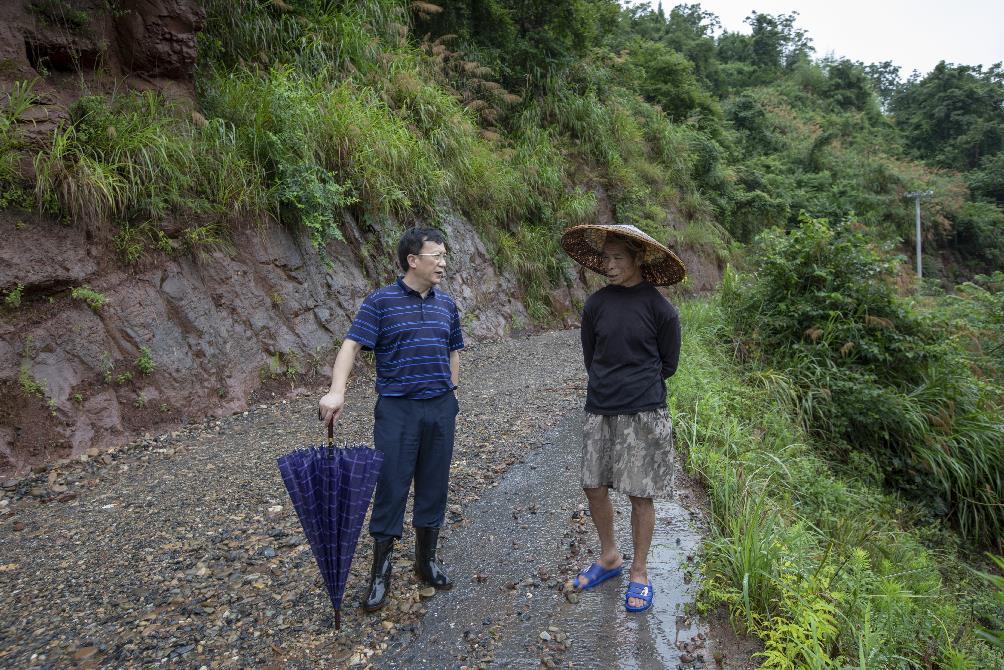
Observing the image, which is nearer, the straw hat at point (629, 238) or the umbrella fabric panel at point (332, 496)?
the umbrella fabric panel at point (332, 496)

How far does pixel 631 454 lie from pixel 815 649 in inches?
37.6

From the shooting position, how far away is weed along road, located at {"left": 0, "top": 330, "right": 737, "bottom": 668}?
8.03ft

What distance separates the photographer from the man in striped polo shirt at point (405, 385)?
2.65 meters

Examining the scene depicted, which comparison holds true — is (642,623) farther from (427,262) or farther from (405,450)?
(427,262)

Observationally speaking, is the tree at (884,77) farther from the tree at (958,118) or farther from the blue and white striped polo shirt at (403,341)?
the blue and white striped polo shirt at (403,341)

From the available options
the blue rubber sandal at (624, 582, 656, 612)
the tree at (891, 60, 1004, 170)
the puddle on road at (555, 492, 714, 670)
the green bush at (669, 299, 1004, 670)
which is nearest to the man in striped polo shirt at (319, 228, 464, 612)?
the puddle on road at (555, 492, 714, 670)

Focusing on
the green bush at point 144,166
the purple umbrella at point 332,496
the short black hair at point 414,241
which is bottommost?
the purple umbrella at point 332,496

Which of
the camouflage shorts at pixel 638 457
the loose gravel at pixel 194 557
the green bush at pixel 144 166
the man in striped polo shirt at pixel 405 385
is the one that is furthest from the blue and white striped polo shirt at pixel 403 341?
the green bush at pixel 144 166

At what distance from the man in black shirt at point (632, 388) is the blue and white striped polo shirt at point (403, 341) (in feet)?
2.35

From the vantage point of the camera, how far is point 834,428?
629 cm

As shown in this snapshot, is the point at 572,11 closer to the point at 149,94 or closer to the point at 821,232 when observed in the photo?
the point at 821,232

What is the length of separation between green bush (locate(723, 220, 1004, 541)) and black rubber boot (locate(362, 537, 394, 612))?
5.10m

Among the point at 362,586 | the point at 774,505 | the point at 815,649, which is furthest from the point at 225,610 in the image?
the point at 774,505

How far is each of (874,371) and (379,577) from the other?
249 inches
